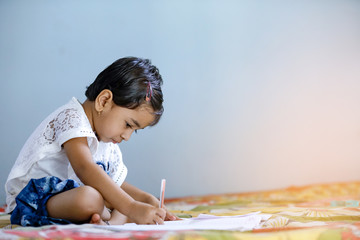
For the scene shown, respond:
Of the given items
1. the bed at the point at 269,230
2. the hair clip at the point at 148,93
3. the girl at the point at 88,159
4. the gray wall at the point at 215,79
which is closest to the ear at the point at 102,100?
the girl at the point at 88,159

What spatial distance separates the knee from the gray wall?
120cm

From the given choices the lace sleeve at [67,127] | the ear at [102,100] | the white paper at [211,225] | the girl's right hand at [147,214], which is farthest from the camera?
the ear at [102,100]

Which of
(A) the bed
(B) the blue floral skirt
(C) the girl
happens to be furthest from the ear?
(A) the bed

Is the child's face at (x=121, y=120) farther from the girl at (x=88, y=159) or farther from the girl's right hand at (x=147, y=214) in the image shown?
the girl's right hand at (x=147, y=214)

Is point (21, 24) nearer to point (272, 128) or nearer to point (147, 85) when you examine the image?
point (147, 85)

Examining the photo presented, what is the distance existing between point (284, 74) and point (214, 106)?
0.45 m

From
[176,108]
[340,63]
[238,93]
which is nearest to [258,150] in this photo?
[238,93]

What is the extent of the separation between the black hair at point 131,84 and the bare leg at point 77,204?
0.29 meters

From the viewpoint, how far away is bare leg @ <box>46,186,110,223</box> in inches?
34.7

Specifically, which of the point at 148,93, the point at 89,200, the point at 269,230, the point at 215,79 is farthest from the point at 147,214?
the point at 215,79

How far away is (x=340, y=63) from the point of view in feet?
7.86

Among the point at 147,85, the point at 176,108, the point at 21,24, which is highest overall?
the point at 21,24

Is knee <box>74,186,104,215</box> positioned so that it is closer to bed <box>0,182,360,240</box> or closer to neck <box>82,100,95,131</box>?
bed <box>0,182,360,240</box>

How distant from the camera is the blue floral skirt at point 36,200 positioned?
2.98 feet
